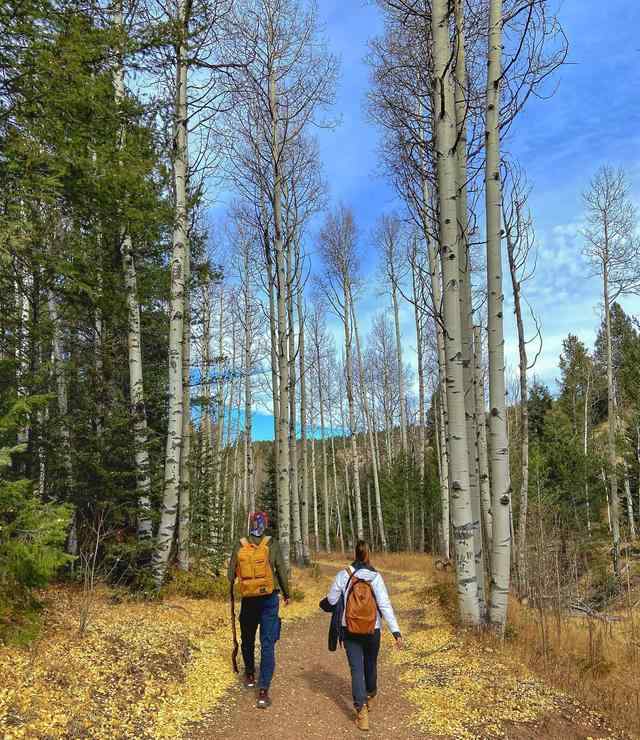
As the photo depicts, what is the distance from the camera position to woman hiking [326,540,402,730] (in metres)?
4.45

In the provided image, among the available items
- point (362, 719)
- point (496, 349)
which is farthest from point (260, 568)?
point (496, 349)

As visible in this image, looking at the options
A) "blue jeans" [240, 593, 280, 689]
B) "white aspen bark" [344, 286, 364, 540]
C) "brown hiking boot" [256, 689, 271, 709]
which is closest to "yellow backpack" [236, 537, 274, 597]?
"blue jeans" [240, 593, 280, 689]

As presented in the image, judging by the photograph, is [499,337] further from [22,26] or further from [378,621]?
[22,26]

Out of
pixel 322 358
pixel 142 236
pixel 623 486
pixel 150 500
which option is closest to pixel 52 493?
pixel 150 500

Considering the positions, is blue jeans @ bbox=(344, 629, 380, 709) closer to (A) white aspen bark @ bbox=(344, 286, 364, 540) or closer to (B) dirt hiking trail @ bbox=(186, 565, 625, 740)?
(B) dirt hiking trail @ bbox=(186, 565, 625, 740)

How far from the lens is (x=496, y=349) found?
6512 mm

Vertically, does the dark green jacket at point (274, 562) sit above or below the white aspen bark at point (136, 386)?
below

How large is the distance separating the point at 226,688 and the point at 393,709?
5.62 ft

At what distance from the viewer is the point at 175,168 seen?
28.9 feet

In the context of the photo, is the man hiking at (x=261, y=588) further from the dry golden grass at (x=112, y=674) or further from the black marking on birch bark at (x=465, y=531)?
the black marking on birch bark at (x=465, y=531)

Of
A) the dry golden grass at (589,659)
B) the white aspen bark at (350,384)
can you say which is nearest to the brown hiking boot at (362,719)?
the dry golden grass at (589,659)

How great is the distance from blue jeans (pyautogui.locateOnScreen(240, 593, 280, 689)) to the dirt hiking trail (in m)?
0.34

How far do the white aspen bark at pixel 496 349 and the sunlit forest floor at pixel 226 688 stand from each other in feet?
2.83

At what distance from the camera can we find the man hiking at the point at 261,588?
489 centimetres
